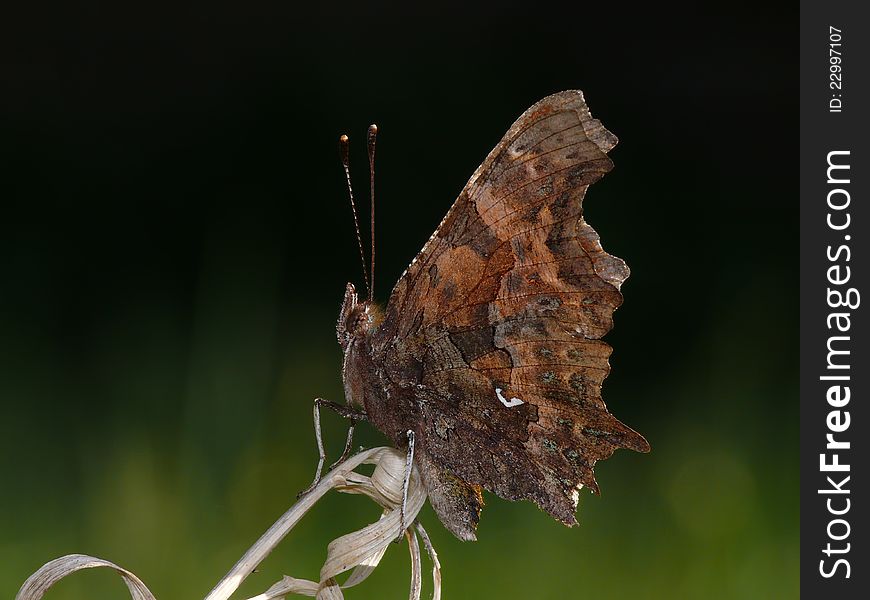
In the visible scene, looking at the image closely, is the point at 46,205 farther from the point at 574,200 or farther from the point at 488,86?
the point at 574,200

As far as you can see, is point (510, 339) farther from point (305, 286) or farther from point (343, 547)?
point (305, 286)

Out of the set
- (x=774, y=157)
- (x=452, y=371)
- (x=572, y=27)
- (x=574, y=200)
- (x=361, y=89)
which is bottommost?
(x=452, y=371)

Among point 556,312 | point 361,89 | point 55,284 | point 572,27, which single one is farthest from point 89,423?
point 572,27

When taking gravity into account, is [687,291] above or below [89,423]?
above

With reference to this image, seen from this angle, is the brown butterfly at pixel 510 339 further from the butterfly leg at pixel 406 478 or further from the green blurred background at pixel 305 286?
the green blurred background at pixel 305 286

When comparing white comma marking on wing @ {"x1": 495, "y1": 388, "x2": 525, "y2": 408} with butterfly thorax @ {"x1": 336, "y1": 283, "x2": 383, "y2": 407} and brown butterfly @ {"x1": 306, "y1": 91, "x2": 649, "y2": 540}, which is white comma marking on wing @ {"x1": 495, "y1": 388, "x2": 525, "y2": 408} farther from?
butterfly thorax @ {"x1": 336, "y1": 283, "x2": 383, "y2": 407}

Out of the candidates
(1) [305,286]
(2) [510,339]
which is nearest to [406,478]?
(2) [510,339]

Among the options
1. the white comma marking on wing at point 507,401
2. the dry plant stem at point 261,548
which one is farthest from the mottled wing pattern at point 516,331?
the dry plant stem at point 261,548
